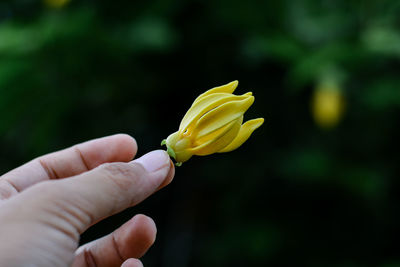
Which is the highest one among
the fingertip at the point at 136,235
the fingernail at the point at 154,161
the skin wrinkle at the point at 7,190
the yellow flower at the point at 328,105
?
the fingernail at the point at 154,161

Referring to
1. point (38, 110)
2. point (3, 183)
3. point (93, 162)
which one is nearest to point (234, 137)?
point (93, 162)

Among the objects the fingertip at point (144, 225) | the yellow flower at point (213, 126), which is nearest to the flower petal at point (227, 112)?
the yellow flower at point (213, 126)

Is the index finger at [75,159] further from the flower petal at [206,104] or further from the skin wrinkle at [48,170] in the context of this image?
the flower petal at [206,104]

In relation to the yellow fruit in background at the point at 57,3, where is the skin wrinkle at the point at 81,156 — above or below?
below

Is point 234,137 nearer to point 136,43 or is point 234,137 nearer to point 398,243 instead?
point 136,43

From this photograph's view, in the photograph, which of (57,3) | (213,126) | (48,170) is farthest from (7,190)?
(57,3)

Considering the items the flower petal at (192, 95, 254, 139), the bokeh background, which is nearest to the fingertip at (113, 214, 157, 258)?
the flower petal at (192, 95, 254, 139)

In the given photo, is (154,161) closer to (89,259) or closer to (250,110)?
(89,259)
